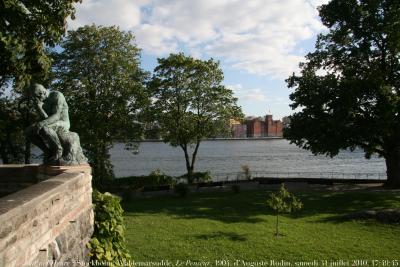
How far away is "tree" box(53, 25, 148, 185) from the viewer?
2912 cm

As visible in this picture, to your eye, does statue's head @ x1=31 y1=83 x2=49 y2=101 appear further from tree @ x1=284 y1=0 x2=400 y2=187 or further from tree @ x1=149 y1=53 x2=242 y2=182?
tree @ x1=149 y1=53 x2=242 y2=182

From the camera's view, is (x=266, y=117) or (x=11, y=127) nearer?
(x=11, y=127)

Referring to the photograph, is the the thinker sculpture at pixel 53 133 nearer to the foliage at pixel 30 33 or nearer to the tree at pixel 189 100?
the foliage at pixel 30 33

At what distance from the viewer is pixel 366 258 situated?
1279cm

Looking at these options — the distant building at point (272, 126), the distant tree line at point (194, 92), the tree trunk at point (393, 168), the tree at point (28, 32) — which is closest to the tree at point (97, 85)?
the distant tree line at point (194, 92)

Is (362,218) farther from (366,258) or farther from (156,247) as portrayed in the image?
(156,247)

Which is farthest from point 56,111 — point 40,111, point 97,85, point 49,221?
point 97,85

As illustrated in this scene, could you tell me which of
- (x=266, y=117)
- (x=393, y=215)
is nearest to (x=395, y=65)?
(x=393, y=215)

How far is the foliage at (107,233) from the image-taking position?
804 cm

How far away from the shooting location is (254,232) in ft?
52.3

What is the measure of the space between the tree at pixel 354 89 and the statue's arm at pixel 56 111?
733 inches

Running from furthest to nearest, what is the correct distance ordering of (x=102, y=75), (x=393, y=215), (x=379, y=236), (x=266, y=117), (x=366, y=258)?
(x=266, y=117)
(x=102, y=75)
(x=393, y=215)
(x=379, y=236)
(x=366, y=258)

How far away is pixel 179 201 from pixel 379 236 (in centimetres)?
1245

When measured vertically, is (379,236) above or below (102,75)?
below
